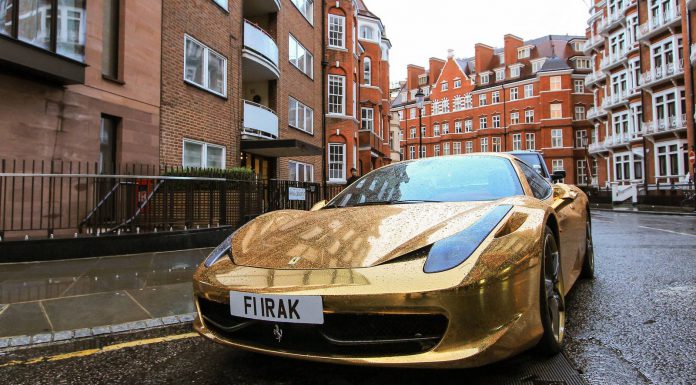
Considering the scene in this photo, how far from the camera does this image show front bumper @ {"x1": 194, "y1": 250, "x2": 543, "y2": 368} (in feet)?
6.17

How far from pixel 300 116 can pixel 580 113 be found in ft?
157

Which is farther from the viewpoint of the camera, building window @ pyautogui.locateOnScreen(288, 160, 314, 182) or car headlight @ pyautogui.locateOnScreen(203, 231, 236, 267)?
building window @ pyautogui.locateOnScreen(288, 160, 314, 182)

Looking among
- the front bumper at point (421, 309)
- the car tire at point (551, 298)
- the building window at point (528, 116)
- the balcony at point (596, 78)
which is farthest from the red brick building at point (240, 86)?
the building window at point (528, 116)

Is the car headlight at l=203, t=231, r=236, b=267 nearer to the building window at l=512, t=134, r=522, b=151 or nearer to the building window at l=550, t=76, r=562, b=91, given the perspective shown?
the building window at l=550, t=76, r=562, b=91

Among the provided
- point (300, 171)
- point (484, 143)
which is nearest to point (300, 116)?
point (300, 171)

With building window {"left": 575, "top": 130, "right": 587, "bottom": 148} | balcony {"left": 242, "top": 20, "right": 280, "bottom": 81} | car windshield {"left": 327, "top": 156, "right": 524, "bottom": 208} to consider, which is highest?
building window {"left": 575, "top": 130, "right": 587, "bottom": 148}

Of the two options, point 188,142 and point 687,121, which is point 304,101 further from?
point 687,121

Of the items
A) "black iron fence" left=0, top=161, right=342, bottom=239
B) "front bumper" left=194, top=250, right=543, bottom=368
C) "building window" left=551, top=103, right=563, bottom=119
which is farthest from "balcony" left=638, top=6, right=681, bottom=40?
"front bumper" left=194, top=250, right=543, bottom=368

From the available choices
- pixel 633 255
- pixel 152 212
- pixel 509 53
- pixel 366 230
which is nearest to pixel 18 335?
pixel 366 230

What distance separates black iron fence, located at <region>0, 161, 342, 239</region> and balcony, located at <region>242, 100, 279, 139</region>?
6.03m

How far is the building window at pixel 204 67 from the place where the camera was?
12430 mm

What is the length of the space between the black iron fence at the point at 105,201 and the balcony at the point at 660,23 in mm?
33538

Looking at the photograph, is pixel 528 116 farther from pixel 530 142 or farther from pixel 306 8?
pixel 306 8

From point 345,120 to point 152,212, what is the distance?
1840cm
